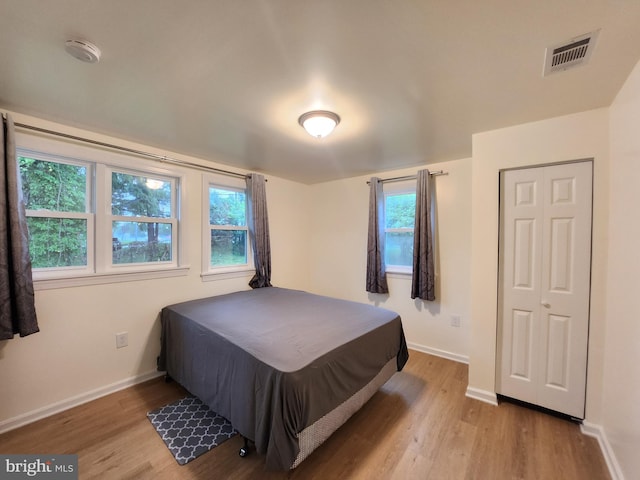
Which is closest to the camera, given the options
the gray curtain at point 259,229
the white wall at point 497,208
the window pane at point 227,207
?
the white wall at point 497,208

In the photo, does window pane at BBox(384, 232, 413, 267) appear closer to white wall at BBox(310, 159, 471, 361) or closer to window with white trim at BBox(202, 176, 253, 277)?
white wall at BBox(310, 159, 471, 361)

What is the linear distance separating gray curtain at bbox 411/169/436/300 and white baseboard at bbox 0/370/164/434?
2989 mm

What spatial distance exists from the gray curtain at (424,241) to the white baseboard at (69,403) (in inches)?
118

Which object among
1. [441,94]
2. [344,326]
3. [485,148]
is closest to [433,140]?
[485,148]

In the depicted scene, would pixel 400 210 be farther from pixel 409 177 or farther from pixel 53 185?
pixel 53 185

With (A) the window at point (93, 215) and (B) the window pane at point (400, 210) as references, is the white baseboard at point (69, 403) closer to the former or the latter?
(A) the window at point (93, 215)

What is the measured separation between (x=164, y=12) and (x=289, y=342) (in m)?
1.78

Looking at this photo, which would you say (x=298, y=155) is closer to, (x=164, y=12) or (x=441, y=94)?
(x=441, y=94)

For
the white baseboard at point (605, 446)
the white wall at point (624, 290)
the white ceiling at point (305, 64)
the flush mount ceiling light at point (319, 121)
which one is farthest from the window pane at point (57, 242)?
the white baseboard at point (605, 446)

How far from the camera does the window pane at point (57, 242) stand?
2059 millimetres

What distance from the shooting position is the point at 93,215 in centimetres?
229

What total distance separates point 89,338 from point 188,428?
117 centimetres

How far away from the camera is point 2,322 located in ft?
5.64

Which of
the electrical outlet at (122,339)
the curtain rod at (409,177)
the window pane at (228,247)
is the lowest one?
the electrical outlet at (122,339)
